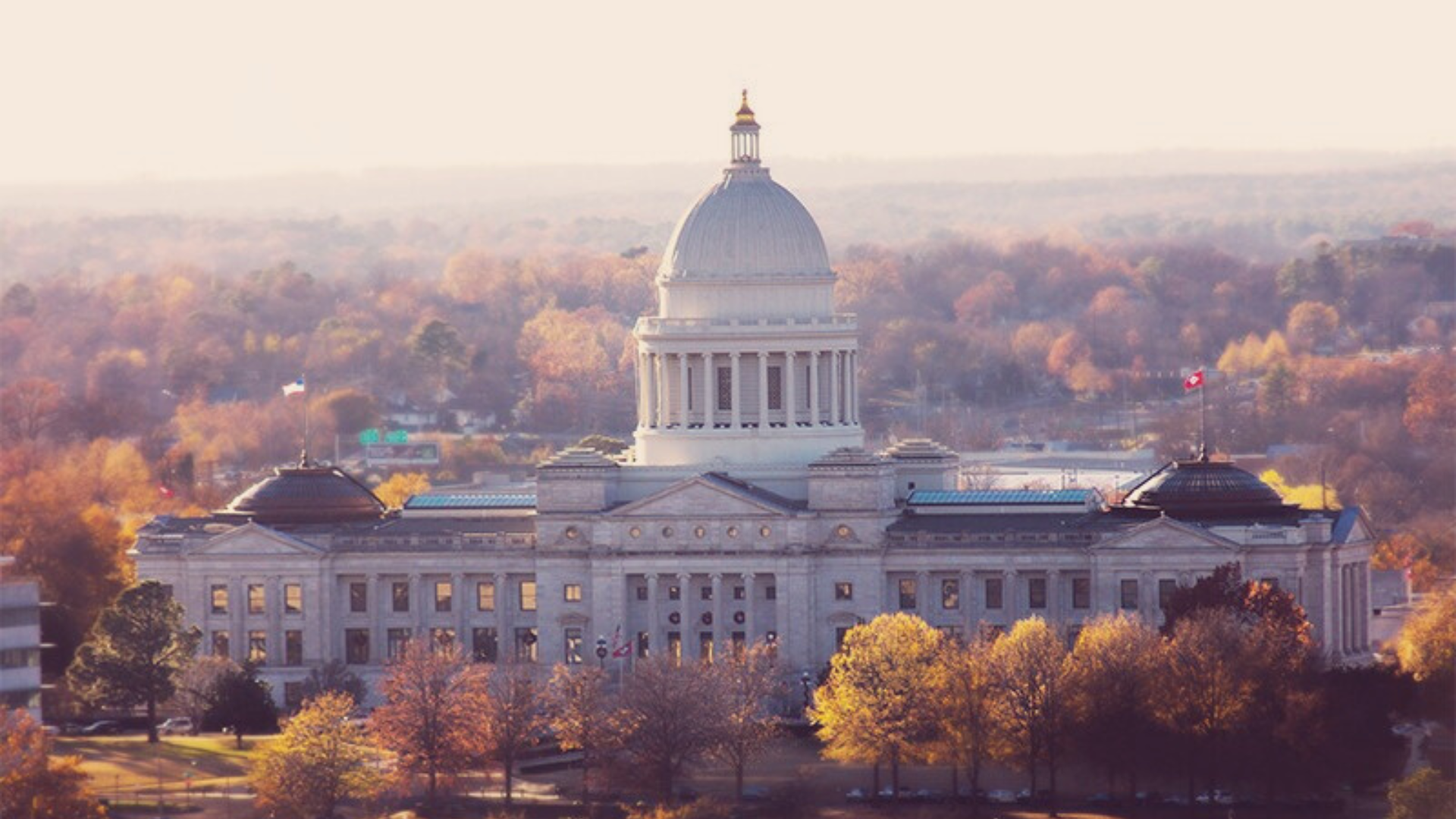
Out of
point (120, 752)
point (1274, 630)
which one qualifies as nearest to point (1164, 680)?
point (1274, 630)

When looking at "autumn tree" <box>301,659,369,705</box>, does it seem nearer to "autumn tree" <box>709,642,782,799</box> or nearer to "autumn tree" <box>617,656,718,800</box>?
"autumn tree" <box>709,642,782,799</box>

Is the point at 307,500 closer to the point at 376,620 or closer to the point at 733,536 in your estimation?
the point at 376,620

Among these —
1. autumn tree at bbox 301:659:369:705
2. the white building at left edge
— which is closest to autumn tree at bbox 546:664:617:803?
autumn tree at bbox 301:659:369:705

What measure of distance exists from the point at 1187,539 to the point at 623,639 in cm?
1951

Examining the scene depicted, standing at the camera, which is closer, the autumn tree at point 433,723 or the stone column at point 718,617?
the autumn tree at point 433,723

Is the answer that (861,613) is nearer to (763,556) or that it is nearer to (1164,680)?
(763,556)

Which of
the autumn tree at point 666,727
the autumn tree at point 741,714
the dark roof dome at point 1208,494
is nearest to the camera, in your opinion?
the autumn tree at point 666,727

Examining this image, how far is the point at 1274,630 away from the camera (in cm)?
16025

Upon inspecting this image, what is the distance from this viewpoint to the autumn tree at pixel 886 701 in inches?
6171

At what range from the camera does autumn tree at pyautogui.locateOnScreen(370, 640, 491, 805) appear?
15638cm

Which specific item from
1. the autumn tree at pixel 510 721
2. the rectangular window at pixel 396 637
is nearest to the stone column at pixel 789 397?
the rectangular window at pixel 396 637

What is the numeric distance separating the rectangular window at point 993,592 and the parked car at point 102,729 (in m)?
29.4

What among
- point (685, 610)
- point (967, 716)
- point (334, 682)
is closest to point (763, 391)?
point (685, 610)

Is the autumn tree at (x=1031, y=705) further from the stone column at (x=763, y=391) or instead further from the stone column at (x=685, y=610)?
the stone column at (x=763, y=391)
